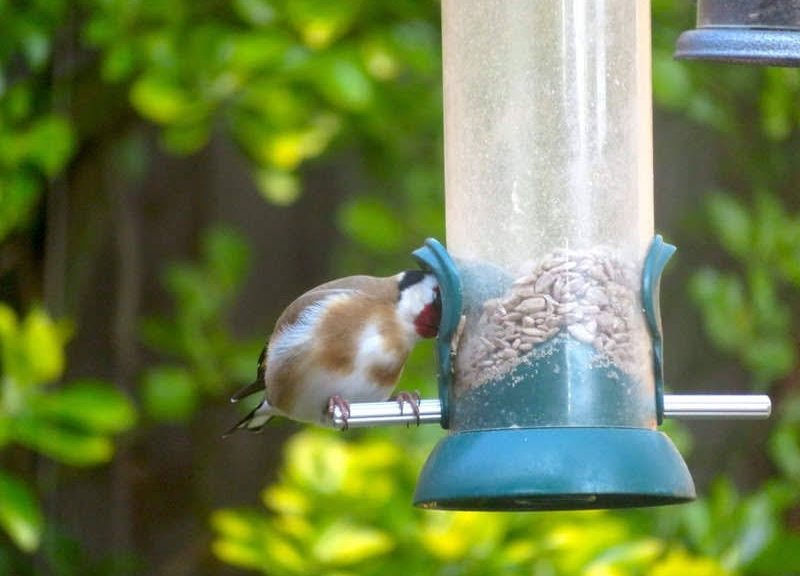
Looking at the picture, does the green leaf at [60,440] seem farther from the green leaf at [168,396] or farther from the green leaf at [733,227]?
the green leaf at [733,227]

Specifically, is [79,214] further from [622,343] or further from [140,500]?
[622,343]

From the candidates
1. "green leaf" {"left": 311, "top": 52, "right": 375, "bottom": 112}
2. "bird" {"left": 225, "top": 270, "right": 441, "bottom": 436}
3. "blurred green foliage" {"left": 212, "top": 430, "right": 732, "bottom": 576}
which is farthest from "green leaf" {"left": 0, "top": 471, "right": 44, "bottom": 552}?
"green leaf" {"left": 311, "top": 52, "right": 375, "bottom": 112}

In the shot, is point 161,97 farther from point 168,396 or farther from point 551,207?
point 551,207

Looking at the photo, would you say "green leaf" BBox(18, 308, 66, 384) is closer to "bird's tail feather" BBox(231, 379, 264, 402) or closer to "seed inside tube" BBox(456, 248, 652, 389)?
"bird's tail feather" BBox(231, 379, 264, 402)

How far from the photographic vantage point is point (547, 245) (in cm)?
295

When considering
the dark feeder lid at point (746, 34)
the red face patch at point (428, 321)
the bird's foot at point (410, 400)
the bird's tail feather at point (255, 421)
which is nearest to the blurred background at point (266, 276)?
the bird's tail feather at point (255, 421)

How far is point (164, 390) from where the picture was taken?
464 centimetres

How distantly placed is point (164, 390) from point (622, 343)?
6.66ft

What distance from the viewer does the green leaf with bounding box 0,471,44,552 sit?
13.0 ft

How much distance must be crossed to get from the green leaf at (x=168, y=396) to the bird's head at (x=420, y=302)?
4.95 ft

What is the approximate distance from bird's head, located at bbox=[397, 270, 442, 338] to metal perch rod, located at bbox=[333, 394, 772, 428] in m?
0.28

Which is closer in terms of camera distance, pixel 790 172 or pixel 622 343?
pixel 622 343

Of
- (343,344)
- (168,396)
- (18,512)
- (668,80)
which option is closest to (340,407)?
(343,344)

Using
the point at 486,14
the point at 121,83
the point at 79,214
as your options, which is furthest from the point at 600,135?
the point at 79,214
